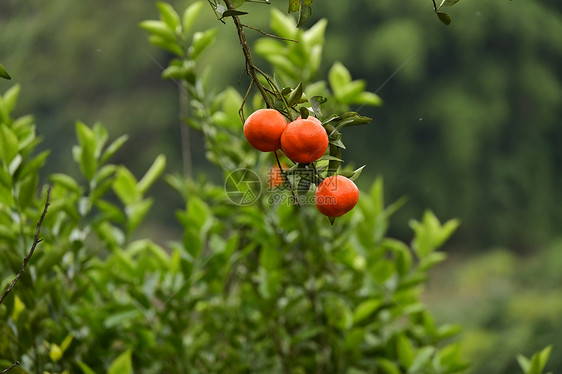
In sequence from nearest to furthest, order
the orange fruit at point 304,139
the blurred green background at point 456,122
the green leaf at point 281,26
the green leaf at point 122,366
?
1. the orange fruit at point 304,139
2. the green leaf at point 122,366
3. the green leaf at point 281,26
4. the blurred green background at point 456,122

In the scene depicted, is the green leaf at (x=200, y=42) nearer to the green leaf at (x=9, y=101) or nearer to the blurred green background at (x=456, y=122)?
the green leaf at (x=9, y=101)

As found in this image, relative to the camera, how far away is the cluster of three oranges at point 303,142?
0.32 metres

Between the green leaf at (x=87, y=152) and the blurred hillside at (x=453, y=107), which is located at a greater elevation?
the green leaf at (x=87, y=152)

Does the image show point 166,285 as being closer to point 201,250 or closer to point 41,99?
point 201,250

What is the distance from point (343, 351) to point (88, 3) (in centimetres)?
487

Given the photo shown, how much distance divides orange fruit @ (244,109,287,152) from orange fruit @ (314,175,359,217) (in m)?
Answer: 0.04

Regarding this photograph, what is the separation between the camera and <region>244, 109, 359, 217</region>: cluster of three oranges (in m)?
0.32

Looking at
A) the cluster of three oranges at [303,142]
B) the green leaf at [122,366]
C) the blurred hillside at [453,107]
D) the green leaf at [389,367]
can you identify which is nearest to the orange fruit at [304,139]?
the cluster of three oranges at [303,142]

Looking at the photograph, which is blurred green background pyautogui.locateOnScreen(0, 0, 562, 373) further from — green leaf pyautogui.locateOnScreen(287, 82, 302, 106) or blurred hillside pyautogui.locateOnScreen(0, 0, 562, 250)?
green leaf pyautogui.locateOnScreen(287, 82, 302, 106)

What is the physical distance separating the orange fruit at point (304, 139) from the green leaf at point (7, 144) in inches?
12.7

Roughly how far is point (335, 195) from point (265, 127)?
0.18ft

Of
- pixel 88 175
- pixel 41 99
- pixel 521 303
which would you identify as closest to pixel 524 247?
pixel 521 303

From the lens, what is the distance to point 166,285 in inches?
25.5

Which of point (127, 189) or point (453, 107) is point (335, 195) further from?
point (453, 107)
